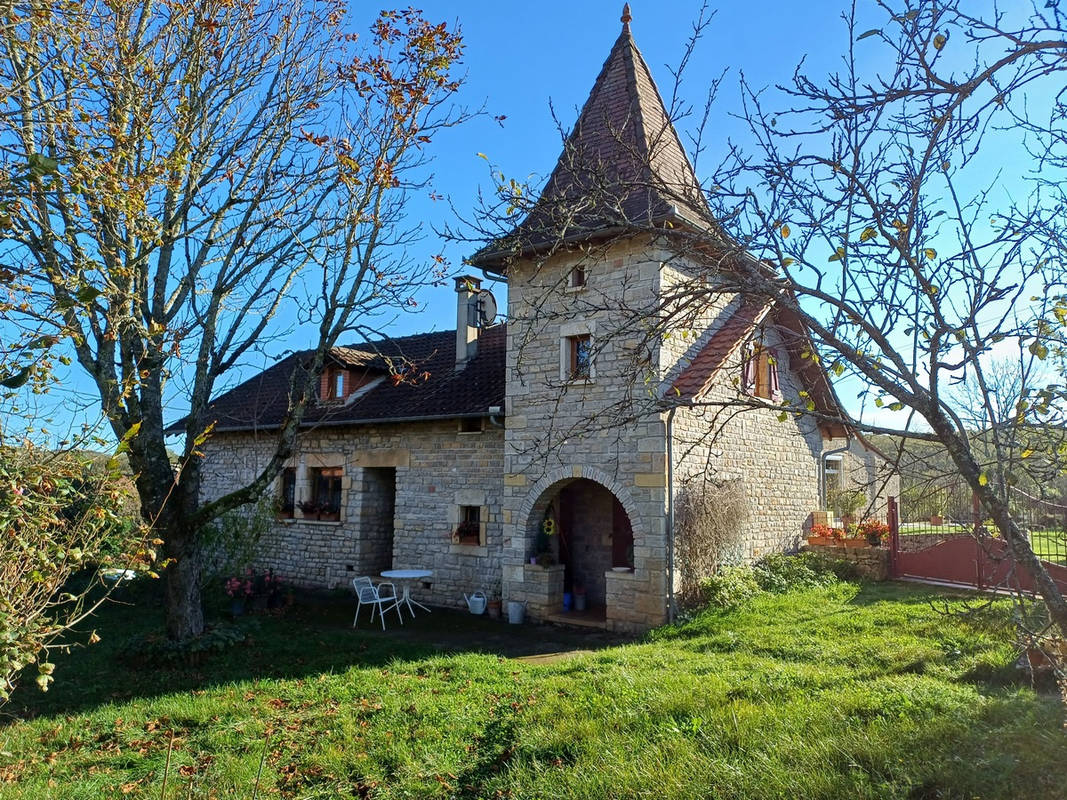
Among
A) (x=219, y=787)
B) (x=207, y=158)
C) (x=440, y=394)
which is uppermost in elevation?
(x=207, y=158)

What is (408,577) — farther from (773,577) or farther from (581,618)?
(773,577)

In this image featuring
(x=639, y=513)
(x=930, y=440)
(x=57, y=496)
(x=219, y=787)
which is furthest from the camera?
(x=639, y=513)

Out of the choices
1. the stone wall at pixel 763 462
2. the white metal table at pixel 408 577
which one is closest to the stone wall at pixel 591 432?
the stone wall at pixel 763 462

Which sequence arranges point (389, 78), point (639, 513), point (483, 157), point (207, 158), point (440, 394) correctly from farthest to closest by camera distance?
point (440, 394) < point (639, 513) < point (207, 158) < point (389, 78) < point (483, 157)

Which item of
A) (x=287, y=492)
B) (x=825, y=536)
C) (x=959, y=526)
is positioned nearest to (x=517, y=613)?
(x=825, y=536)

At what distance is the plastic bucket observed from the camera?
10.2 m

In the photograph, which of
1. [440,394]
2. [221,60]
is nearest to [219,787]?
[221,60]

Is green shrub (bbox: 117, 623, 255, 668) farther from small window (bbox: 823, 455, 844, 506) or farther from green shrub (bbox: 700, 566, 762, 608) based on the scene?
small window (bbox: 823, 455, 844, 506)

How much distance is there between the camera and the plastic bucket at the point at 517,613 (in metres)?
10.2

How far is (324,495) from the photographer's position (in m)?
14.0

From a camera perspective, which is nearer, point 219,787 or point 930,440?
point 930,440

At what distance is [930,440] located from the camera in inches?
125

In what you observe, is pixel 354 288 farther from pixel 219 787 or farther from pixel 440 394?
pixel 219 787

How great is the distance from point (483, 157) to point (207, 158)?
5277 millimetres
